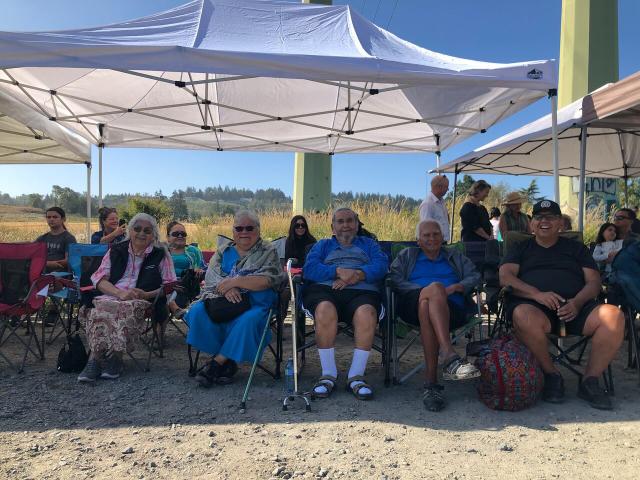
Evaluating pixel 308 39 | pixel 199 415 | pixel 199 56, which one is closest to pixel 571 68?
pixel 308 39

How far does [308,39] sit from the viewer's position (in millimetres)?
4082

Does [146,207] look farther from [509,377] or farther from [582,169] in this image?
[509,377]

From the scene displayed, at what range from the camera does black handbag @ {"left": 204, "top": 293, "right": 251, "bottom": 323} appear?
10.4ft

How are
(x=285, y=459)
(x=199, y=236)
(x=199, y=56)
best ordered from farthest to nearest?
(x=199, y=236) → (x=199, y=56) → (x=285, y=459)

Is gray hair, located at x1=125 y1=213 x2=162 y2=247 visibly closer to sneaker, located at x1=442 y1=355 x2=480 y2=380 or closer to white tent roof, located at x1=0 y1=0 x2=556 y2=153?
white tent roof, located at x1=0 y1=0 x2=556 y2=153

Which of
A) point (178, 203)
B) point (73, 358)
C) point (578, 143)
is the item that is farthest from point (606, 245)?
point (178, 203)

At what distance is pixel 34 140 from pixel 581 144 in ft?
19.7

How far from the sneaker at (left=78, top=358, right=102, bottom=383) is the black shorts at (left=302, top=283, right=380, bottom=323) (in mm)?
1372

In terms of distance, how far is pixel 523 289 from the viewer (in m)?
3.07

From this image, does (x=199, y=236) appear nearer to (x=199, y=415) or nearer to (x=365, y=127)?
(x=365, y=127)

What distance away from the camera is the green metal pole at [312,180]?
43.4 feet

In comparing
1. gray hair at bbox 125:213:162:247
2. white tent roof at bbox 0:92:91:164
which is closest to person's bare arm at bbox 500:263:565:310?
gray hair at bbox 125:213:162:247

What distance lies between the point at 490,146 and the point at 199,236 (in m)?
6.85

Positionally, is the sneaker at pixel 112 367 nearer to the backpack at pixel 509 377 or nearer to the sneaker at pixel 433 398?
the sneaker at pixel 433 398
